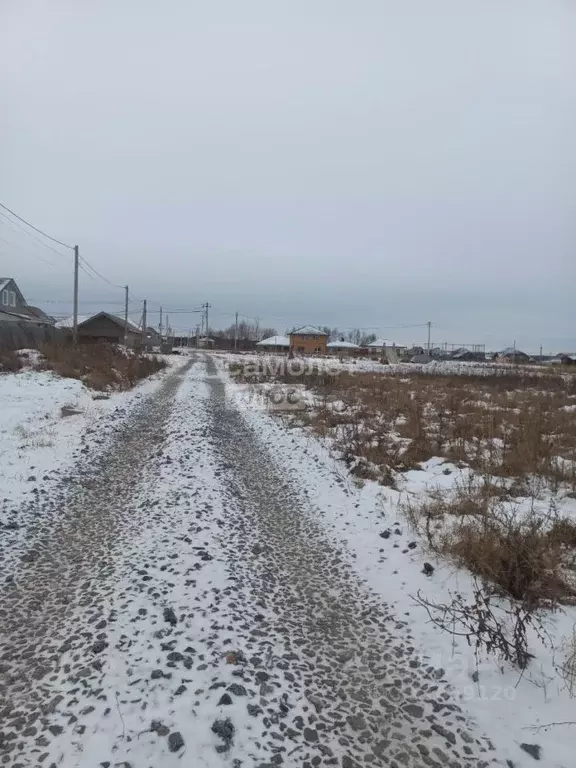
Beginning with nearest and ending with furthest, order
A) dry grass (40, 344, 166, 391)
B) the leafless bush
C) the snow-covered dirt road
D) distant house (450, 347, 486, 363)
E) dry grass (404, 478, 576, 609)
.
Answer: the snow-covered dirt road → the leafless bush → dry grass (404, 478, 576, 609) → dry grass (40, 344, 166, 391) → distant house (450, 347, 486, 363)

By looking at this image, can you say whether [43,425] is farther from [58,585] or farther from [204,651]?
[204,651]

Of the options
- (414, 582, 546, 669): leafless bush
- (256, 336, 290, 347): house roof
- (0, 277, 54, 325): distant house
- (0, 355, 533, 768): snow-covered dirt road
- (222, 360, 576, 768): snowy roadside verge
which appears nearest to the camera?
(0, 355, 533, 768): snow-covered dirt road

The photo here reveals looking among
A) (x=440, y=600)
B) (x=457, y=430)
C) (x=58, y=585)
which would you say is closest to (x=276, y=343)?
(x=457, y=430)

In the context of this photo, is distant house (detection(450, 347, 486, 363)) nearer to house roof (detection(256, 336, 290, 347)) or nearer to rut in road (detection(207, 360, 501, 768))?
house roof (detection(256, 336, 290, 347))

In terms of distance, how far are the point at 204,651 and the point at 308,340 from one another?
286ft

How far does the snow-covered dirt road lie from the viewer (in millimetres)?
2355

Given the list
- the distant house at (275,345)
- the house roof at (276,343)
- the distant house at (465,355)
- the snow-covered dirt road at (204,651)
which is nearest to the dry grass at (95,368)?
the snow-covered dirt road at (204,651)

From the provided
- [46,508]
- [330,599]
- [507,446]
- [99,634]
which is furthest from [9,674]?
[507,446]

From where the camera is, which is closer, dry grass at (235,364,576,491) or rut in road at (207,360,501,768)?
rut in road at (207,360,501,768)

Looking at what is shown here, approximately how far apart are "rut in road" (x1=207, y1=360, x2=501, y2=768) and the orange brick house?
8420 cm

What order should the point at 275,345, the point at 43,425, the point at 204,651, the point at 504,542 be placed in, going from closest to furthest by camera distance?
the point at 204,651
the point at 504,542
the point at 43,425
the point at 275,345

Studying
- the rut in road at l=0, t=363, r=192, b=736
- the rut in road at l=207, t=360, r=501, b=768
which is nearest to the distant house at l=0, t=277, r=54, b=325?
the rut in road at l=0, t=363, r=192, b=736

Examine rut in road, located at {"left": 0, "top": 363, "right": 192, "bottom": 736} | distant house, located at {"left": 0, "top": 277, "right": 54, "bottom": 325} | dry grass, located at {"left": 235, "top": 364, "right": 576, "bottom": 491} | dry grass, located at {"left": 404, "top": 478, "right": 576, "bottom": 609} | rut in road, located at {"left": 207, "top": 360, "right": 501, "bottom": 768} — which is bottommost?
rut in road, located at {"left": 207, "top": 360, "right": 501, "bottom": 768}

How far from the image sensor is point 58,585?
12.4 feet
